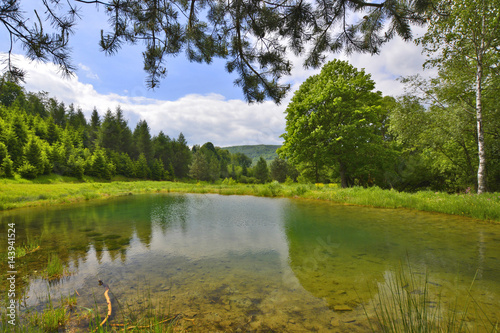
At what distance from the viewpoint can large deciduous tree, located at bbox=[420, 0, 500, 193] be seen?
9500 millimetres

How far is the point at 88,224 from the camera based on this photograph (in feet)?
31.2

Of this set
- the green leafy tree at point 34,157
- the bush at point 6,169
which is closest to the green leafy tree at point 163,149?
the green leafy tree at point 34,157

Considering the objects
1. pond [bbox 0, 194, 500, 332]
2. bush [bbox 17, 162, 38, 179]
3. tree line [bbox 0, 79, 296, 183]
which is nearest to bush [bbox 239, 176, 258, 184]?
tree line [bbox 0, 79, 296, 183]

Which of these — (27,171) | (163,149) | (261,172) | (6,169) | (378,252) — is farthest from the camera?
(261,172)

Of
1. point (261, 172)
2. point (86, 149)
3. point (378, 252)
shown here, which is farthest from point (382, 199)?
point (261, 172)

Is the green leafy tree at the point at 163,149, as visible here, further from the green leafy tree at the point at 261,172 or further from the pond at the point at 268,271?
the pond at the point at 268,271

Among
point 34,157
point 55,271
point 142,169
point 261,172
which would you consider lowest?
point 55,271

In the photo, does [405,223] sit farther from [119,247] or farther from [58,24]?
[58,24]

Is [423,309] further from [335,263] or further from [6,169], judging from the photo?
[6,169]

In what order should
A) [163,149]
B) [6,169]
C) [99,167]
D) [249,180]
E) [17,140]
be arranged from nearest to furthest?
[6,169], [17,140], [99,167], [163,149], [249,180]

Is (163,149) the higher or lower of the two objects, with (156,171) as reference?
higher

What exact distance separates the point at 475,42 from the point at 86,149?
6119 cm

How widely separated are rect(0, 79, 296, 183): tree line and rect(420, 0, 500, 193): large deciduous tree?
37836 mm

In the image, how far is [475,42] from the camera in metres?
10.1
